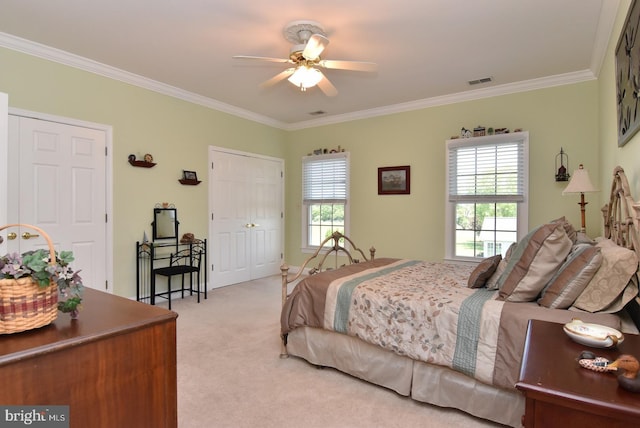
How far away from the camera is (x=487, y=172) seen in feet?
15.1

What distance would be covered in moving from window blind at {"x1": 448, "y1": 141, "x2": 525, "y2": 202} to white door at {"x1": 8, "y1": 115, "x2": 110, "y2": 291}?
4372 millimetres

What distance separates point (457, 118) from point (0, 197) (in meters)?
4.93

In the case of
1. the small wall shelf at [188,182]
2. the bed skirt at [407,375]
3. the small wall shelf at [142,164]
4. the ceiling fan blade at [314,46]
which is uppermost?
the ceiling fan blade at [314,46]

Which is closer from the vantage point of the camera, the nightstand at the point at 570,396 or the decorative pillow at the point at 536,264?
the nightstand at the point at 570,396

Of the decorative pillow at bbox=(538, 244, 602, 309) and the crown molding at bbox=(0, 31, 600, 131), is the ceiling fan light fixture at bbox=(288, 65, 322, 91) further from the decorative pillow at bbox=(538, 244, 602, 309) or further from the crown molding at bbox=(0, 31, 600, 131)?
the decorative pillow at bbox=(538, 244, 602, 309)

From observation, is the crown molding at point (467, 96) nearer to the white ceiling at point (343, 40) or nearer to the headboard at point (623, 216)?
the white ceiling at point (343, 40)

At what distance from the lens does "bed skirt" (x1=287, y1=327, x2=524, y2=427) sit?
200 centimetres

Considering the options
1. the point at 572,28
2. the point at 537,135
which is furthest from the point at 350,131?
the point at 572,28

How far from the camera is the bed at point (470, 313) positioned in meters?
1.91

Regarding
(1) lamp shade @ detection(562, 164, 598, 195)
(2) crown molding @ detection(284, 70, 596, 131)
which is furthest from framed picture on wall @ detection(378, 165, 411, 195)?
(1) lamp shade @ detection(562, 164, 598, 195)

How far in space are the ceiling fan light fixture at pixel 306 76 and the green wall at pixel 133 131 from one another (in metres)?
2.27

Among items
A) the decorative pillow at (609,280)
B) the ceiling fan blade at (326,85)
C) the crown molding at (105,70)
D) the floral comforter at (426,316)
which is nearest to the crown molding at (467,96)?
the crown molding at (105,70)

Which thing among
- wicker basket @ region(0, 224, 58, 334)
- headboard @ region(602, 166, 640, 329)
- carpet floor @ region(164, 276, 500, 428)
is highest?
headboard @ region(602, 166, 640, 329)

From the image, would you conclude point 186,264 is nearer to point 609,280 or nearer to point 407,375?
point 407,375
